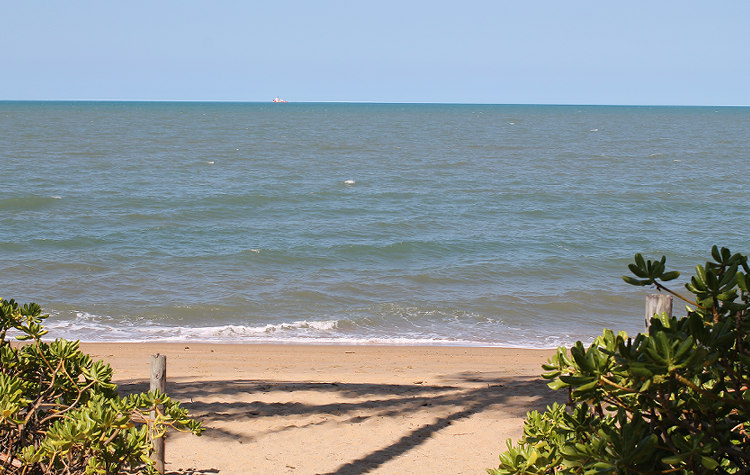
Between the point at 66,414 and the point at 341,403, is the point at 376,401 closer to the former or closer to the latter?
the point at 341,403

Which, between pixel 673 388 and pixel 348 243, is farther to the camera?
pixel 348 243

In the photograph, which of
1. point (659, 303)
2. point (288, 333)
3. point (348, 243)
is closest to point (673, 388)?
point (659, 303)

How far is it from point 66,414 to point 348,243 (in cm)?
1411

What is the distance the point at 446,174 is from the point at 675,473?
31109 mm

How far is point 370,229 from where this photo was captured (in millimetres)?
19672

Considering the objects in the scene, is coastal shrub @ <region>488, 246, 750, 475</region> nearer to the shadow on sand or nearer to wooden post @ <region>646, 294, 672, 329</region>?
wooden post @ <region>646, 294, 672, 329</region>

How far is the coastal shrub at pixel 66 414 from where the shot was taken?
336cm

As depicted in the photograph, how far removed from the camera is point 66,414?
3721mm

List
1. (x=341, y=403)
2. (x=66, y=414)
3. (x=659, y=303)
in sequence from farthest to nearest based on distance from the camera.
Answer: (x=341, y=403) → (x=659, y=303) → (x=66, y=414)

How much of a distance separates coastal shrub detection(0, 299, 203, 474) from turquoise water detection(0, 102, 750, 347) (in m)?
7.38

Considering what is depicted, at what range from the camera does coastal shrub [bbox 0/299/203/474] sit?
336 cm

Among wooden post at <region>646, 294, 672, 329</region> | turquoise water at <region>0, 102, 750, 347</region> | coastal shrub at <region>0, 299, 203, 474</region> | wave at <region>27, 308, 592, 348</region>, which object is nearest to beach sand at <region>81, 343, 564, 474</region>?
wave at <region>27, 308, 592, 348</region>

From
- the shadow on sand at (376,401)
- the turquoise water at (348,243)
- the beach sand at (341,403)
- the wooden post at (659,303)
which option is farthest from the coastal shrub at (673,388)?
the turquoise water at (348,243)

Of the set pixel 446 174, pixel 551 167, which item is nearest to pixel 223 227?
pixel 446 174
